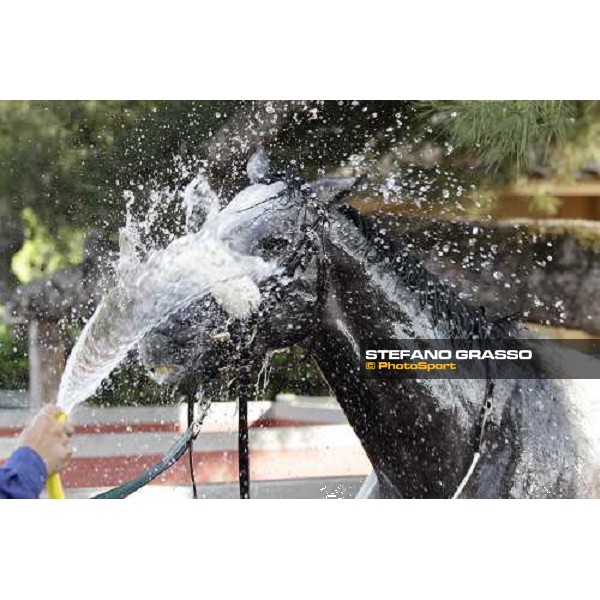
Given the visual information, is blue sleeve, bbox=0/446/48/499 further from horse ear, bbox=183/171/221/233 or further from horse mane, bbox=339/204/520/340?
horse mane, bbox=339/204/520/340

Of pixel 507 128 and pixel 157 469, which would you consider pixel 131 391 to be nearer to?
pixel 157 469

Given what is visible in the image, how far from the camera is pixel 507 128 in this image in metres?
3.39

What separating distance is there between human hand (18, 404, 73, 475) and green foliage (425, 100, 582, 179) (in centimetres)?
165

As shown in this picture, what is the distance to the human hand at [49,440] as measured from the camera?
2.94m

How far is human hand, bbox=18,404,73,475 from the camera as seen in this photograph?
2.94 m

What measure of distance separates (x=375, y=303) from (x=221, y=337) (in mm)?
558

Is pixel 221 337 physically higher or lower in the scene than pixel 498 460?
higher

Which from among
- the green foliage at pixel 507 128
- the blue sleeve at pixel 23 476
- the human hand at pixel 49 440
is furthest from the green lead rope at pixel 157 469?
the green foliage at pixel 507 128

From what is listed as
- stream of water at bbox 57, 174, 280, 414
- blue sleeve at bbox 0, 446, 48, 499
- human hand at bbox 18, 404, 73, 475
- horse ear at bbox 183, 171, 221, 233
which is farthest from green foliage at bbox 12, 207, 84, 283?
blue sleeve at bbox 0, 446, 48, 499

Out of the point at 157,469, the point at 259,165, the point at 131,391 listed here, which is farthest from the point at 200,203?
the point at 157,469

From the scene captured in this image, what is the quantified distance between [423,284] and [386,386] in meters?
0.39
